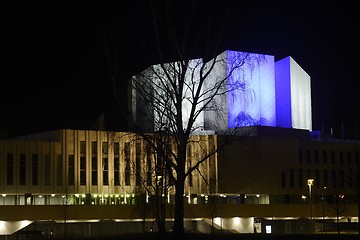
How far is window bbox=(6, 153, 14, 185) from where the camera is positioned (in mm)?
74500

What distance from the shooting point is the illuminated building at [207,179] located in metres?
72.8

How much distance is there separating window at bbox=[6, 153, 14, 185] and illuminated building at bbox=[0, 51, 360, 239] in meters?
0.11

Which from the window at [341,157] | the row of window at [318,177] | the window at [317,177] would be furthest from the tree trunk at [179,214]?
the window at [341,157]

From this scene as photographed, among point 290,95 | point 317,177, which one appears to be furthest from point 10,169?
point 290,95

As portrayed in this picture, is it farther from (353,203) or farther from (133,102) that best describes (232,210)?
(133,102)

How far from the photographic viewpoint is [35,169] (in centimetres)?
7594

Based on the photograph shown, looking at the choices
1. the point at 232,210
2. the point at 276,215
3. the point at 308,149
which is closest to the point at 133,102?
the point at 232,210

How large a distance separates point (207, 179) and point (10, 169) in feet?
74.6

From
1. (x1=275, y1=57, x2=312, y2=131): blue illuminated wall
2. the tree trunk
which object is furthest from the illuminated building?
the tree trunk

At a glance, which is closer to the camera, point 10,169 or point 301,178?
point 10,169

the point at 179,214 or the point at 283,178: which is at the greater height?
the point at 283,178

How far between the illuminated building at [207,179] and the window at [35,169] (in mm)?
115

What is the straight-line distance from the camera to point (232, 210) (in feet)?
270

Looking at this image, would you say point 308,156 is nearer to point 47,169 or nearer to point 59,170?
point 59,170
